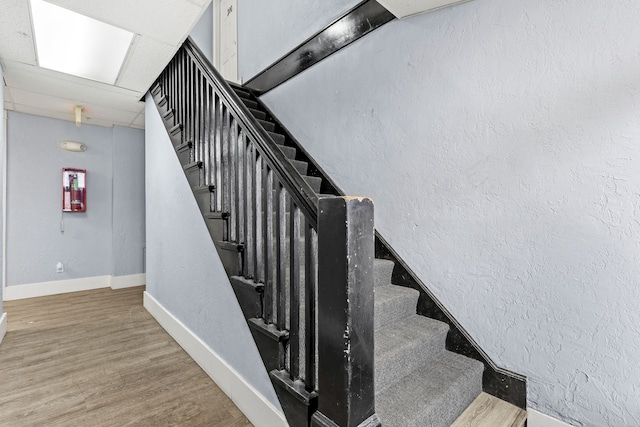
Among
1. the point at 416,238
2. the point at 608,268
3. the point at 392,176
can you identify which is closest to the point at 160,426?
the point at 416,238

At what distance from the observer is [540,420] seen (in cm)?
136

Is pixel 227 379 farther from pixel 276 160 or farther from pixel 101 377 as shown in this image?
pixel 276 160

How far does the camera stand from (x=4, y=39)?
229 cm

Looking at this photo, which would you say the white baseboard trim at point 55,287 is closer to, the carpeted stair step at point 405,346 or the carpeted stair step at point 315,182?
the carpeted stair step at point 315,182

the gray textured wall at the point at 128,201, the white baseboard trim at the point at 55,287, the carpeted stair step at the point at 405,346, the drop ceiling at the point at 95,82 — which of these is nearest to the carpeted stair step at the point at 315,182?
the carpeted stair step at the point at 405,346

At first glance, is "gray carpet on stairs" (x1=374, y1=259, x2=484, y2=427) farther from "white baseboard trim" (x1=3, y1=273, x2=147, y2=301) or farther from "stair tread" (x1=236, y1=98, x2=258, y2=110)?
"white baseboard trim" (x1=3, y1=273, x2=147, y2=301)

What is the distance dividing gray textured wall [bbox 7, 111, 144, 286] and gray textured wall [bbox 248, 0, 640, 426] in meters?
4.50

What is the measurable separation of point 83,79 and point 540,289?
4308 millimetres

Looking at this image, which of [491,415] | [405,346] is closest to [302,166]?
[405,346]

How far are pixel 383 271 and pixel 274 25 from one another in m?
2.94

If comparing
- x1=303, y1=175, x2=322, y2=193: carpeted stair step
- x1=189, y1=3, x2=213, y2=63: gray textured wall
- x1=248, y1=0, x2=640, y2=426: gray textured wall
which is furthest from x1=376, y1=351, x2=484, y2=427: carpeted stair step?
x1=189, y1=3, x2=213, y2=63: gray textured wall

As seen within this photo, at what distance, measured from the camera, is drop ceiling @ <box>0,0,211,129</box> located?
2053mm

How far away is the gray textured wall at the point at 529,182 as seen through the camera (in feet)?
3.98

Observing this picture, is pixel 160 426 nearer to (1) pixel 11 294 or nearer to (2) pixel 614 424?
(2) pixel 614 424
